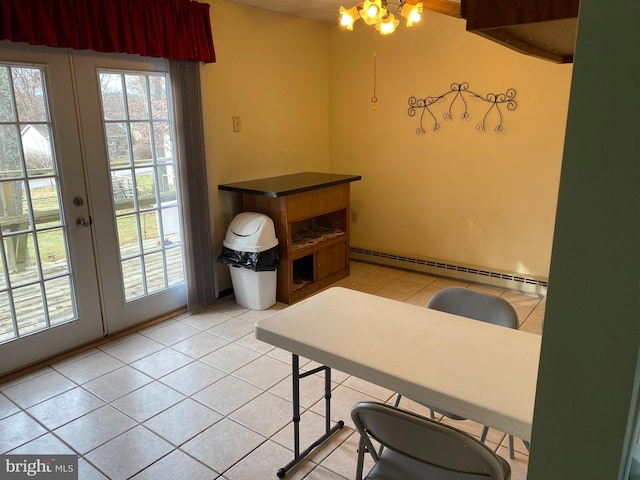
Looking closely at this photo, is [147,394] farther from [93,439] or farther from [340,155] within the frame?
[340,155]

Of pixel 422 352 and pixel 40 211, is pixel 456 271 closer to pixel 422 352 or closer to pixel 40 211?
pixel 422 352

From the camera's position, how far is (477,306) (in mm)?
2008

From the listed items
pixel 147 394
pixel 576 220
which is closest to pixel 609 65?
pixel 576 220

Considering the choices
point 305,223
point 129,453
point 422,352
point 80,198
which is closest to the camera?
point 422,352

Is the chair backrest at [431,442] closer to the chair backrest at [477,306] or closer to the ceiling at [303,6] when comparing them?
the chair backrest at [477,306]

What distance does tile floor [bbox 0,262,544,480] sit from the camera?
2082 millimetres

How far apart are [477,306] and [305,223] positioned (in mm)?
2826

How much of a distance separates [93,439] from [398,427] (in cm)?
173

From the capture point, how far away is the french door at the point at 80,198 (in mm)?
2672

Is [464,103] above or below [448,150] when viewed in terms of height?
above

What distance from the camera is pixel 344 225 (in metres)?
4.43

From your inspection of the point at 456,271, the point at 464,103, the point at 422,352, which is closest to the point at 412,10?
the point at 464,103

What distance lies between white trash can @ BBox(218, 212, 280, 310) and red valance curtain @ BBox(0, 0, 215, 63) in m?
1.27

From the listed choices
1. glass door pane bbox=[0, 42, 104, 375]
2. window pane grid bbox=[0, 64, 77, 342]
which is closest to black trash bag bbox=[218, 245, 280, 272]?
glass door pane bbox=[0, 42, 104, 375]
